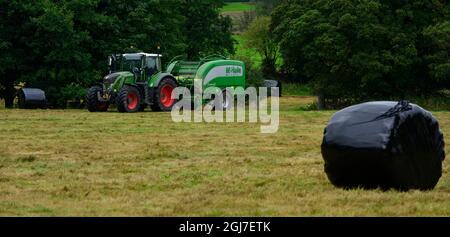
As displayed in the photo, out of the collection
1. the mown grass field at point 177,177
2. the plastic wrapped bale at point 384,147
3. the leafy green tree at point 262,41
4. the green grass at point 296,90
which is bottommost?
the green grass at point 296,90

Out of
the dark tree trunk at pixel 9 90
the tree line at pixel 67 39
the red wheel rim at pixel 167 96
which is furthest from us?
the dark tree trunk at pixel 9 90

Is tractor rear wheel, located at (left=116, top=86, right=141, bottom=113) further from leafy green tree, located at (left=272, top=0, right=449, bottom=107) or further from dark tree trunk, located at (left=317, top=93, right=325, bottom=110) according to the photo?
dark tree trunk, located at (left=317, top=93, right=325, bottom=110)

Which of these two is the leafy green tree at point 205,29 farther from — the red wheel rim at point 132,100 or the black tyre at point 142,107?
the red wheel rim at point 132,100

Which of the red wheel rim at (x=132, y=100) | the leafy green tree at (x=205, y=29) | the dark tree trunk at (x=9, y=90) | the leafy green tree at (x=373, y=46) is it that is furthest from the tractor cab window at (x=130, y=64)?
the leafy green tree at (x=205, y=29)

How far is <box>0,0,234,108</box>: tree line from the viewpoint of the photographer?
Answer: 109ft

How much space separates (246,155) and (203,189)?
4.28 meters

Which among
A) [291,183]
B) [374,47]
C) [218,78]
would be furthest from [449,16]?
[291,183]

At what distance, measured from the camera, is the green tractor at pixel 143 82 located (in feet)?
92.0

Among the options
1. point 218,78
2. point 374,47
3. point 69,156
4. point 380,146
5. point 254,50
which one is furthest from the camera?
point 254,50

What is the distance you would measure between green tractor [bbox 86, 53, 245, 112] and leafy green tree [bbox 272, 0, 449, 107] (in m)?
8.93

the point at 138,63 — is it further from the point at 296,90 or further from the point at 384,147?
the point at 296,90

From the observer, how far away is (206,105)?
98.0ft

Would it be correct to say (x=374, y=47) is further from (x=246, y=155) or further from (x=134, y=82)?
(x=246, y=155)

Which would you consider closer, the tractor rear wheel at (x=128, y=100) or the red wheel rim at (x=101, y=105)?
the tractor rear wheel at (x=128, y=100)
